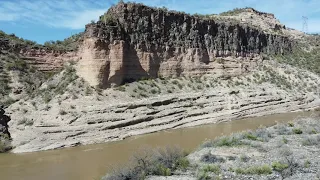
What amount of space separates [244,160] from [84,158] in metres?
8.02

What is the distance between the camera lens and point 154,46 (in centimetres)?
2872

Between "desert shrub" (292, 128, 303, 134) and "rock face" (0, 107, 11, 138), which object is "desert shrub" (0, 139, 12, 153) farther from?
"desert shrub" (292, 128, 303, 134)

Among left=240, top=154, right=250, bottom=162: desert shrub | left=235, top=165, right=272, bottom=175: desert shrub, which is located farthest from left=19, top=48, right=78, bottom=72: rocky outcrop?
left=235, top=165, right=272, bottom=175: desert shrub

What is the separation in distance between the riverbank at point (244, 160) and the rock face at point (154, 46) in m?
11.6

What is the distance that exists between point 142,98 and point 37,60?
8.04 metres

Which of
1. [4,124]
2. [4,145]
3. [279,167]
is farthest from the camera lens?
[4,124]

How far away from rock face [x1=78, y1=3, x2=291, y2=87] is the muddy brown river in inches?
239

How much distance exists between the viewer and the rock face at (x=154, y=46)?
25.0 meters

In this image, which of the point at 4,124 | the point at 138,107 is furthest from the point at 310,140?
the point at 4,124

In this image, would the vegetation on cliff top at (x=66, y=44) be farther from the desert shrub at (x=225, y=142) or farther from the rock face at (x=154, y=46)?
the desert shrub at (x=225, y=142)

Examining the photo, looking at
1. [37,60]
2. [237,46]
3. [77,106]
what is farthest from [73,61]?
[237,46]

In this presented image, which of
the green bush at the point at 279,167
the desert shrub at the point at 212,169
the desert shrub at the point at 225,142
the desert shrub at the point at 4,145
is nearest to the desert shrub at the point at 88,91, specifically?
the desert shrub at the point at 4,145

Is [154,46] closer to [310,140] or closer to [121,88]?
[121,88]

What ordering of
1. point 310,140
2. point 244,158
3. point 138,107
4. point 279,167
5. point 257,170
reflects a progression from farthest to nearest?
point 138,107
point 310,140
point 244,158
point 279,167
point 257,170
